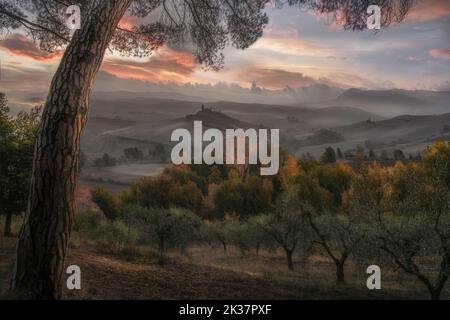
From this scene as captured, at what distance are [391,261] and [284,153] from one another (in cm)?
3766

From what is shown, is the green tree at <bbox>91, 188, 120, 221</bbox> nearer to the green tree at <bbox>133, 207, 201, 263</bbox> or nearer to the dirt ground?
the green tree at <bbox>133, 207, 201, 263</bbox>

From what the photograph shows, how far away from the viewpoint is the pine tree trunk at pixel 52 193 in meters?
6.30

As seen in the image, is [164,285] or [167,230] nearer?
[164,285]

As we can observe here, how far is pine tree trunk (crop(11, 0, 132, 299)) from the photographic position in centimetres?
630

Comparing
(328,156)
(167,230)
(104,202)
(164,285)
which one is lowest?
(167,230)

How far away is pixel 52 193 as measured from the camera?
6.29 m

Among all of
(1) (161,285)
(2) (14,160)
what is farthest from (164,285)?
(2) (14,160)

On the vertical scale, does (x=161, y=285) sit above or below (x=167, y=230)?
above

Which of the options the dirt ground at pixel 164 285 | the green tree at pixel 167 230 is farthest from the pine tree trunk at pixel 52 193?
the green tree at pixel 167 230

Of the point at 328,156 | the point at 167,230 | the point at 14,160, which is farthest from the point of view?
the point at 328,156

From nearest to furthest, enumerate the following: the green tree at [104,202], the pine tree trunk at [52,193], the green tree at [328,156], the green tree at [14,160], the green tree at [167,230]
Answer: the pine tree trunk at [52,193] → the green tree at [14,160] → the green tree at [167,230] → the green tree at [104,202] → the green tree at [328,156]

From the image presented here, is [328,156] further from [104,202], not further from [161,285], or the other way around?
[161,285]

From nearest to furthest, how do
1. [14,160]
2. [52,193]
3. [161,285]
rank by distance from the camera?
A: [52,193] < [161,285] < [14,160]

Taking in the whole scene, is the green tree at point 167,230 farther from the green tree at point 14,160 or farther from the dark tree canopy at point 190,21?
the dark tree canopy at point 190,21
